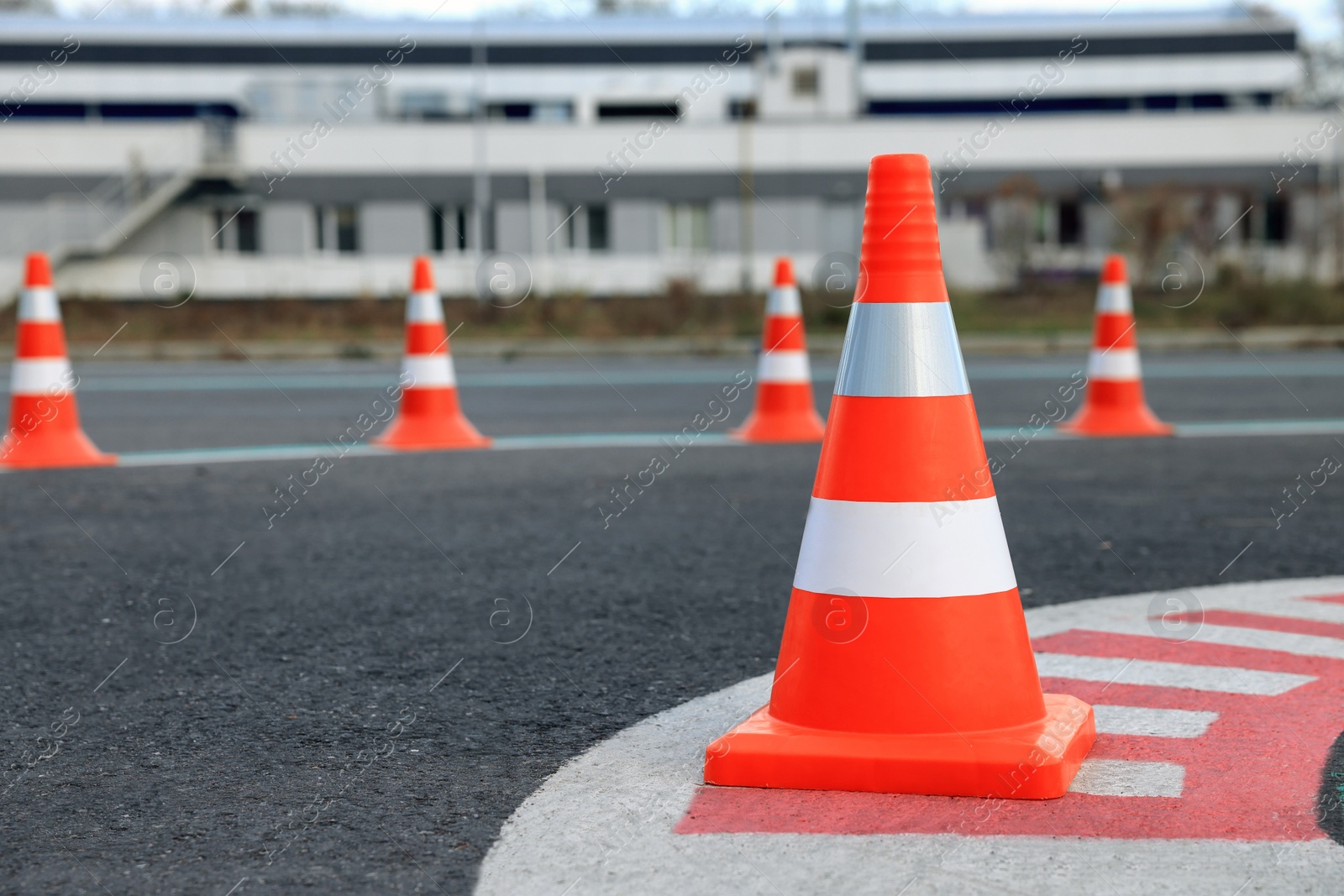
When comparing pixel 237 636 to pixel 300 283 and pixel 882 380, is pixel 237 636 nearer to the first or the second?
pixel 882 380

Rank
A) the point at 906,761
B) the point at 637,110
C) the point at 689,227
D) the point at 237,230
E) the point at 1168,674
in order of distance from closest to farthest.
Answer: the point at 906,761 < the point at 1168,674 < the point at 237,230 < the point at 689,227 < the point at 637,110

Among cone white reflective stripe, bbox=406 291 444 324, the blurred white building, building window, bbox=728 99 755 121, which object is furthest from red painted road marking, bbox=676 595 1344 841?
building window, bbox=728 99 755 121

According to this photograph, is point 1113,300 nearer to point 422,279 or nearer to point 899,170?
point 422,279

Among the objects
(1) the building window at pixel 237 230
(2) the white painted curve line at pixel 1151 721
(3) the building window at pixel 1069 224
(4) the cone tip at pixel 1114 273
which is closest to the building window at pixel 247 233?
(1) the building window at pixel 237 230

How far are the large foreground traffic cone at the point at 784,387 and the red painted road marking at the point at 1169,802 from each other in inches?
207

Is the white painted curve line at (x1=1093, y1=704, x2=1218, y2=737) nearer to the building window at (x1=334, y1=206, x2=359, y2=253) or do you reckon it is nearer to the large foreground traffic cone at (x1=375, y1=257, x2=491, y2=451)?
the large foreground traffic cone at (x1=375, y1=257, x2=491, y2=451)

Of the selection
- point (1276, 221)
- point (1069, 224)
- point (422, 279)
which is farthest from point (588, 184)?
point (422, 279)

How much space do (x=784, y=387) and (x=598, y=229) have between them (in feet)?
Answer: 107

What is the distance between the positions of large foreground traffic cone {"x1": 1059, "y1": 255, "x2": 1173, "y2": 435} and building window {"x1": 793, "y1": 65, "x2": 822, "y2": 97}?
1352 inches

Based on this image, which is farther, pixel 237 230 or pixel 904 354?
pixel 237 230

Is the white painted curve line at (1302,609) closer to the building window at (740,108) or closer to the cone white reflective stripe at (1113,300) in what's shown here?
the cone white reflective stripe at (1113,300)

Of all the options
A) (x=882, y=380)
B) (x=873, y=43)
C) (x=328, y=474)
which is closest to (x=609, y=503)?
(x=328, y=474)

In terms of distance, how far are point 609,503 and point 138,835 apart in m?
3.92

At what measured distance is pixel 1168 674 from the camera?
11.8 ft
